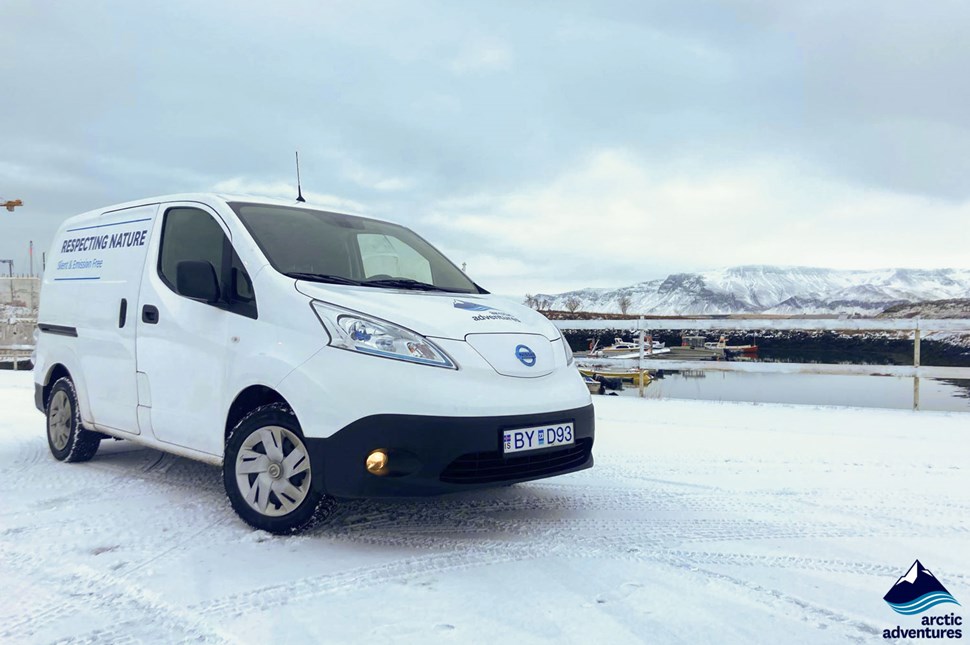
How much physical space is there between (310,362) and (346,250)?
1.19m

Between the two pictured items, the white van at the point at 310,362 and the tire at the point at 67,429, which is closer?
the white van at the point at 310,362

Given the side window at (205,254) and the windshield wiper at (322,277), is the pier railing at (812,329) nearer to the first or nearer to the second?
the windshield wiper at (322,277)

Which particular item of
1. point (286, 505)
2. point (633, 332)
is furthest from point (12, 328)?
point (286, 505)

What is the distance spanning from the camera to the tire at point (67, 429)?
483 centimetres

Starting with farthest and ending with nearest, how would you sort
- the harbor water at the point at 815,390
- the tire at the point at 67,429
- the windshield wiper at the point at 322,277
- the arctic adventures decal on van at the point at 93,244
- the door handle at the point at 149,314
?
the harbor water at the point at 815,390 → the tire at the point at 67,429 → the arctic adventures decal on van at the point at 93,244 → the door handle at the point at 149,314 → the windshield wiper at the point at 322,277

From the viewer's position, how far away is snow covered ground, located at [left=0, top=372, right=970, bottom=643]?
2336 millimetres

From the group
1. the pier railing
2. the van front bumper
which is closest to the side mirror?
the van front bumper

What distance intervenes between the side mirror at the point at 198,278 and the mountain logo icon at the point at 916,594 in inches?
131

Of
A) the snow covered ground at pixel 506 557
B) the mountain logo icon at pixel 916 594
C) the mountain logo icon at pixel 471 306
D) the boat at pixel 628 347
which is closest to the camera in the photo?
the snow covered ground at pixel 506 557

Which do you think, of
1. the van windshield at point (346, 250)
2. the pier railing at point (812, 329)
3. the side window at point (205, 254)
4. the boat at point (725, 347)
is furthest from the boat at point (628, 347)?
the side window at point (205, 254)

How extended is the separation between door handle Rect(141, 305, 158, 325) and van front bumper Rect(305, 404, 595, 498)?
158 centimetres

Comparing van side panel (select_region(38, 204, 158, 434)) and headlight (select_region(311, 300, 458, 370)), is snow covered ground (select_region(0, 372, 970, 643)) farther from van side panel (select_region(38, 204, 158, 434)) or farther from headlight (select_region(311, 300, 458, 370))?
headlight (select_region(311, 300, 458, 370))

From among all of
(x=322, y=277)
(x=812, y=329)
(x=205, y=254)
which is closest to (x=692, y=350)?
(x=812, y=329)

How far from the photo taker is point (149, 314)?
4016 mm
